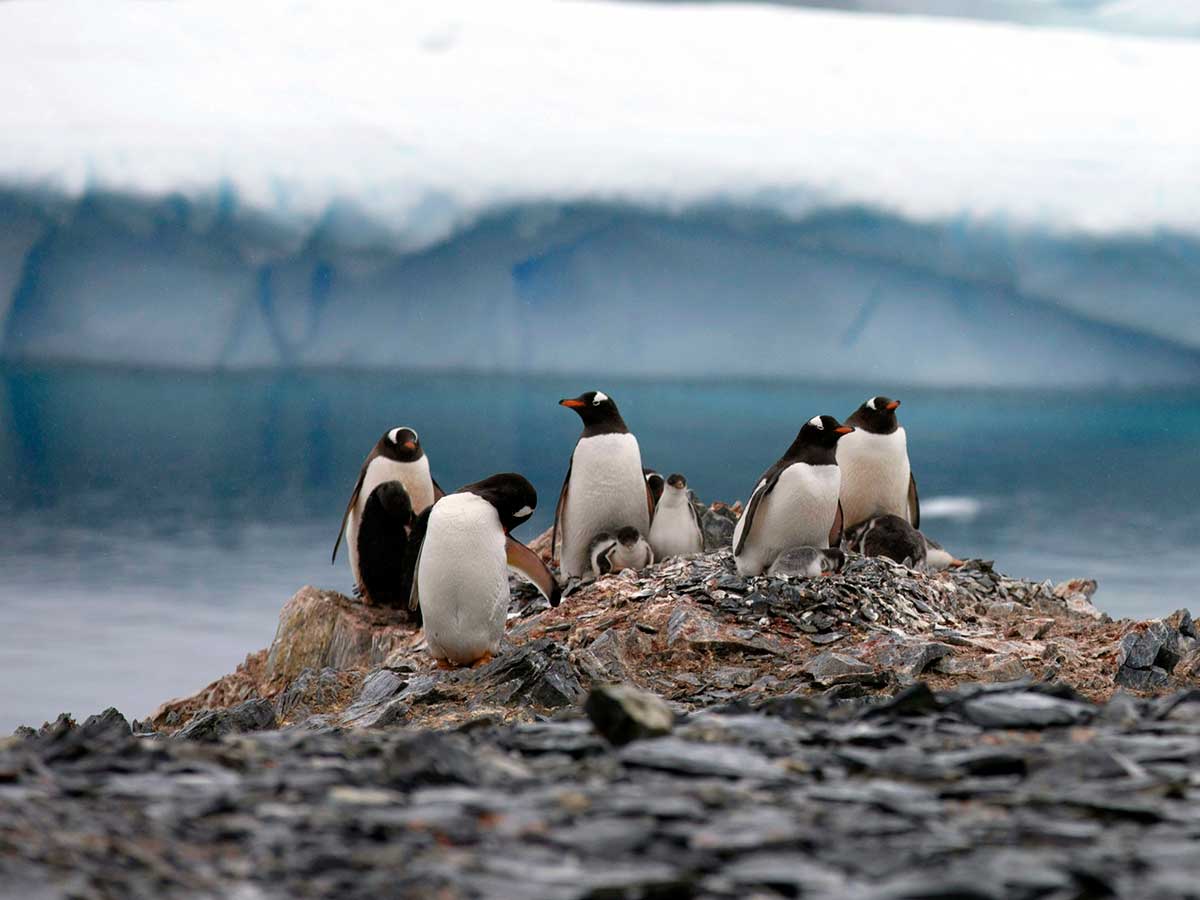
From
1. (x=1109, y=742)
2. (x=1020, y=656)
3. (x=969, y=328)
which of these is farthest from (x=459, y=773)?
(x=969, y=328)

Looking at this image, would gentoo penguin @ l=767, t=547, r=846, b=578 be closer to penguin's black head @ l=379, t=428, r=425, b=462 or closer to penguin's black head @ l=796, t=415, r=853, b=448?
penguin's black head @ l=796, t=415, r=853, b=448

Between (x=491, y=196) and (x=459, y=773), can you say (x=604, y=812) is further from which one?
(x=491, y=196)

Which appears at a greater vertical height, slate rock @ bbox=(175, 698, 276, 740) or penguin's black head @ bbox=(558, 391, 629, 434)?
penguin's black head @ bbox=(558, 391, 629, 434)

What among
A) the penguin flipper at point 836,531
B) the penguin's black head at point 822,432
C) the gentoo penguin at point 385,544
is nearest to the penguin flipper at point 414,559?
the gentoo penguin at point 385,544

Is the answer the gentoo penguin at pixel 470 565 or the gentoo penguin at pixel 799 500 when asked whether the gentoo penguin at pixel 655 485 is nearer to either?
the gentoo penguin at pixel 799 500

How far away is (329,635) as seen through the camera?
729 cm

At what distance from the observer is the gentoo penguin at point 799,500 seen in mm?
6297

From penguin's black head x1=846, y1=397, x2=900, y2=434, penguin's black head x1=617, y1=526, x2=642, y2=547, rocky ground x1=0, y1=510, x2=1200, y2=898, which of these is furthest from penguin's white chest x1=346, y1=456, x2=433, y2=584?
rocky ground x1=0, y1=510, x2=1200, y2=898

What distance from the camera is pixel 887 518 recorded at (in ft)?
23.9

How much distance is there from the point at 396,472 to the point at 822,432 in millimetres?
2498

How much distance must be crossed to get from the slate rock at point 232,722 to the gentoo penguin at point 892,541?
323 centimetres

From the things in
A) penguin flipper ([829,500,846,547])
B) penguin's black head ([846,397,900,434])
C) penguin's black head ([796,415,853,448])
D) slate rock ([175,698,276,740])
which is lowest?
slate rock ([175,698,276,740])

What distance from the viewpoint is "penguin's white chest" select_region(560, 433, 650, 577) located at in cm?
703

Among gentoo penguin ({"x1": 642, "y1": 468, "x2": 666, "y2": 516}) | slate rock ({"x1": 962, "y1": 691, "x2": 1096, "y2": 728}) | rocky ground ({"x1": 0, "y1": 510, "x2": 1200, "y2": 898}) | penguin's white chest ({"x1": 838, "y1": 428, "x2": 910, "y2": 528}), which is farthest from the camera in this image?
gentoo penguin ({"x1": 642, "y1": 468, "x2": 666, "y2": 516})
